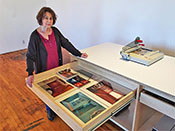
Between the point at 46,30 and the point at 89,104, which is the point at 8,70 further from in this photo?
the point at 89,104

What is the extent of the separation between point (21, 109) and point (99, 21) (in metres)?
1.79

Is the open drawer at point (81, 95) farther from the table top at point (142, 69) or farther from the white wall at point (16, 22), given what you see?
the white wall at point (16, 22)

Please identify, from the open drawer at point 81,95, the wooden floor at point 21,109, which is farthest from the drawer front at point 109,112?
the wooden floor at point 21,109

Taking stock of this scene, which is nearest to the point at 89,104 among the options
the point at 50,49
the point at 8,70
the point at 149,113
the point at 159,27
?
the point at 50,49

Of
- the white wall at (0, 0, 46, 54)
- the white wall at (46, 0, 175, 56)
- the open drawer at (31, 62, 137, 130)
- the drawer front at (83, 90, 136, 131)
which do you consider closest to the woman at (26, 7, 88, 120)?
the open drawer at (31, 62, 137, 130)

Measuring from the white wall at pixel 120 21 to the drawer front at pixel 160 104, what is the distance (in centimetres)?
102

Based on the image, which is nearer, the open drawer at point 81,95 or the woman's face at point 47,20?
the open drawer at point 81,95

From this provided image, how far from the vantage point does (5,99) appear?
7.30ft

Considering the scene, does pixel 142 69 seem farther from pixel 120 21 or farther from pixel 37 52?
pixel 120 21

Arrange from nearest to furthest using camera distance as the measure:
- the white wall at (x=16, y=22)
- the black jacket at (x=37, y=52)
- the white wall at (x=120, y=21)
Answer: the black jacket at (x=37, y=52) → the white wall at (x=120, y=21) → the white wall at (x=16, y=22)

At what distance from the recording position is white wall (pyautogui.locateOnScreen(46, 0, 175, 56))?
195 centimetres

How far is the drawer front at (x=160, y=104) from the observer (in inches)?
43.0

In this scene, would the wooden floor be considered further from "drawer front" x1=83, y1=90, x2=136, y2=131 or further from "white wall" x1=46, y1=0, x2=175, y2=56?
"white wall" x1=46, y1=0, x2=175, y2=56

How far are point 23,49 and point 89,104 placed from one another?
3433 millimetres
